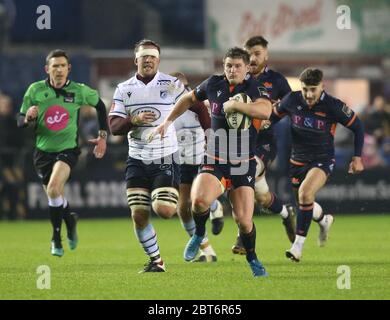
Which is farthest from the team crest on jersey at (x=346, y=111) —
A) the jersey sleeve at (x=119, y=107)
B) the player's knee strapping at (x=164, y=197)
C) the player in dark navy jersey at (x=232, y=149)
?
the jersey sleeve at (x=119, y=107)

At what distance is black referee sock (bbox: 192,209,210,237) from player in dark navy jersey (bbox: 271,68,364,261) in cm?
126

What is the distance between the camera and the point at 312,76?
14.4 m

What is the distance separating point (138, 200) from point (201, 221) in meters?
1.09

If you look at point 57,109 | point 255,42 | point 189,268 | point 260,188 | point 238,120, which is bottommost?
point 189,268

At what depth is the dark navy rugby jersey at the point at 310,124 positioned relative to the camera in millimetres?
14750

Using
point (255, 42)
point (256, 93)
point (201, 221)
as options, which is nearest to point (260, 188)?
point (255, 42)

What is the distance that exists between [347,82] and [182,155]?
16364mm

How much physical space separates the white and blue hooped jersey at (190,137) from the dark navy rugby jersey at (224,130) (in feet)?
7.99

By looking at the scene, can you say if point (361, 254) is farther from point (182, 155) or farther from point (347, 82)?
point (347, 82)

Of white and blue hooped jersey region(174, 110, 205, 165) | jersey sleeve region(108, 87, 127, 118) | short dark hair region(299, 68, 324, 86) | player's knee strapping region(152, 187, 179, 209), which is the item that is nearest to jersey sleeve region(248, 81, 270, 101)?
player's knee strapping region(152, 187, 179, 209)

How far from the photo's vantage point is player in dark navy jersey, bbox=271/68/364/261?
1446 centimetres

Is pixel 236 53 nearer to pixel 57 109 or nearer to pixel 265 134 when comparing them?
pixel 265 134

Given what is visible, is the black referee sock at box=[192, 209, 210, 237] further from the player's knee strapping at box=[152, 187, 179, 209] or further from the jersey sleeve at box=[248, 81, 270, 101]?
the jersey sleeve at box=[248, 81, 270, 101]
